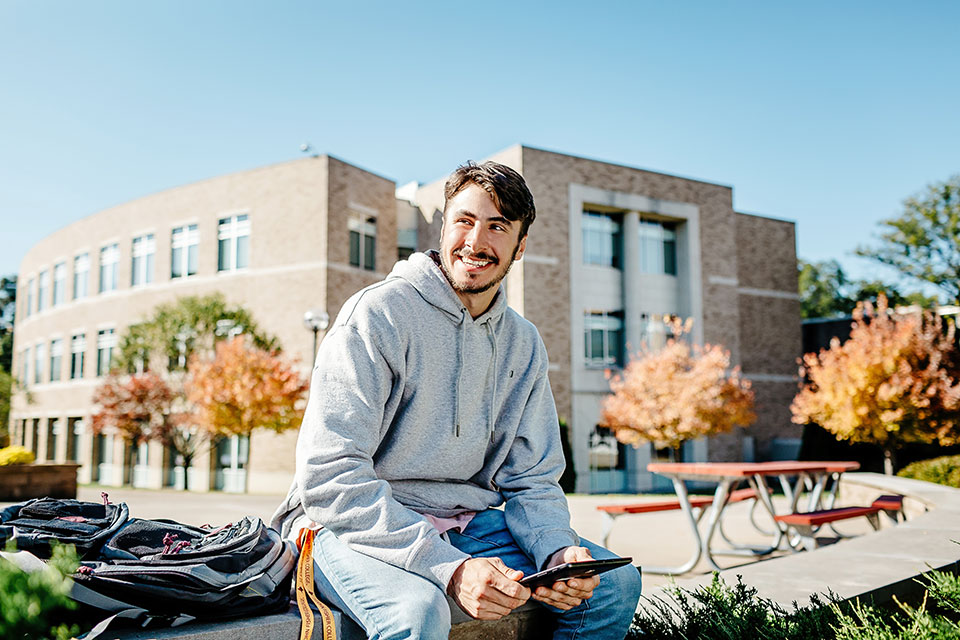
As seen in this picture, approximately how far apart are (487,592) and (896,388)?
20.5 metres

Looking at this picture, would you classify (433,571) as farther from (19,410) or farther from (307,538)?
(19,410)

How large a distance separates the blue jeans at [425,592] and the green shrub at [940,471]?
1291 cm

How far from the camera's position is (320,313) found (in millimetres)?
18328

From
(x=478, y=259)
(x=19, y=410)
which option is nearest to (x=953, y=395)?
(x=478, y=259)

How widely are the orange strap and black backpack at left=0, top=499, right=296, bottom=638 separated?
5 cm

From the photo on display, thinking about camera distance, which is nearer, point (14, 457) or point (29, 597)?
point (29, 597)

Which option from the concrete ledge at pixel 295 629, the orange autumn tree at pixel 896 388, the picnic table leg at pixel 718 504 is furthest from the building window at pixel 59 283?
the concrete ledge at pixel 295 629

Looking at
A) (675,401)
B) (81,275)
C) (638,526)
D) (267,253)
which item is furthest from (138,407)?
(638,526)

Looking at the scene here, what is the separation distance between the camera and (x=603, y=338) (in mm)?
26453

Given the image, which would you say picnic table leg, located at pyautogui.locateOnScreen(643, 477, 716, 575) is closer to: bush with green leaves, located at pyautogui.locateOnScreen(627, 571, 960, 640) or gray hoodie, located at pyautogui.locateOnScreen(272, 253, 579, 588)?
bush with green leaves, located at pyautogui.locateOnScreen(627, 571, 960, 640)

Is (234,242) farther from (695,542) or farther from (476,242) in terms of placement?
(476,242)

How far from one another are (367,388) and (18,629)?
4.18 feet

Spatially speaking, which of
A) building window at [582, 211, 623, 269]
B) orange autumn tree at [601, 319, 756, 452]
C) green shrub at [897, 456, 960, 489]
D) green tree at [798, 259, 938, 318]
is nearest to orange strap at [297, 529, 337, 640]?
green shrub at [897, 456, 960, 489]

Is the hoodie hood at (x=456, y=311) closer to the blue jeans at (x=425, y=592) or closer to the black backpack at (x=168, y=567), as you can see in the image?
the blue jeans at (x=425, y=592)
